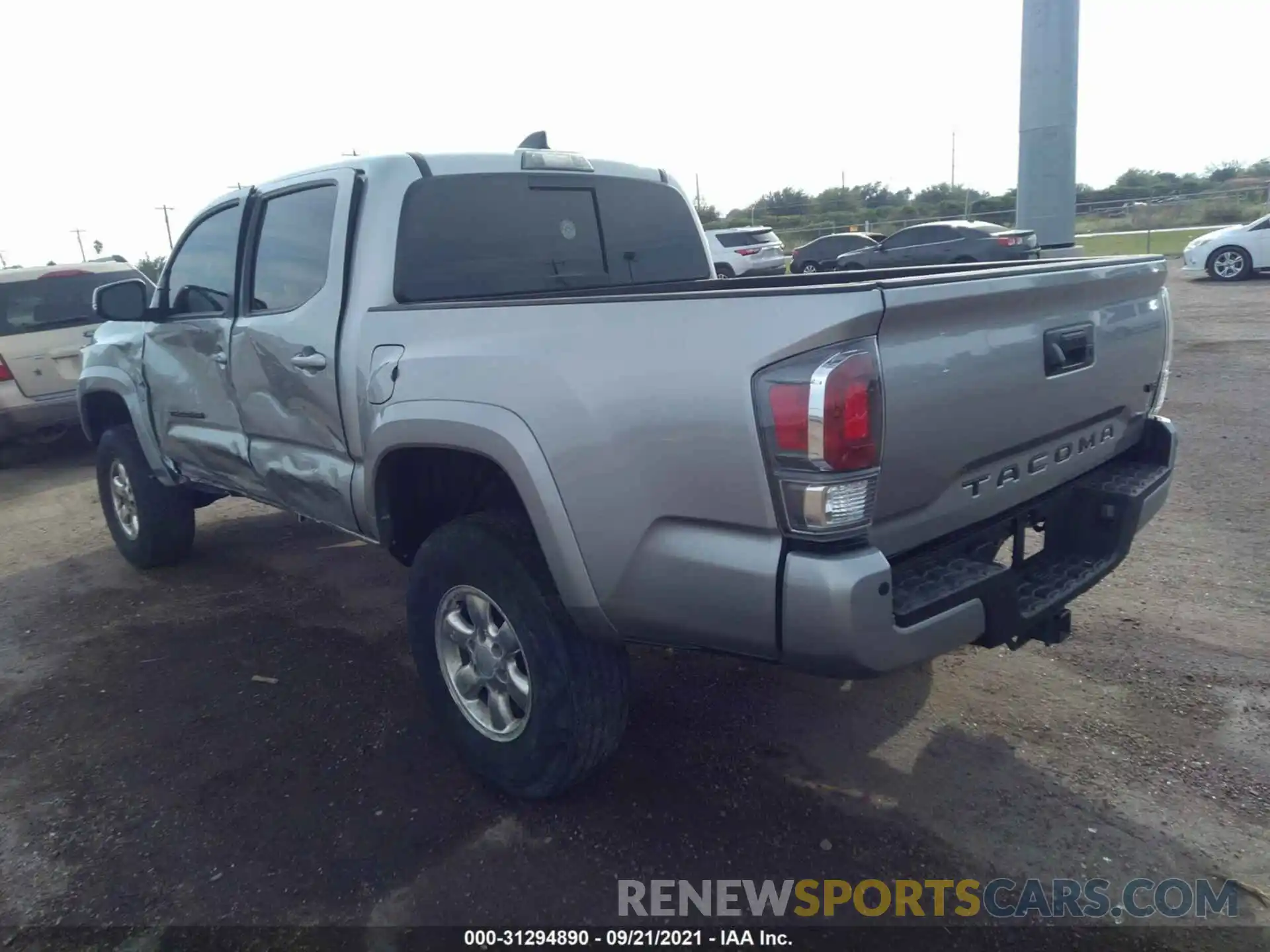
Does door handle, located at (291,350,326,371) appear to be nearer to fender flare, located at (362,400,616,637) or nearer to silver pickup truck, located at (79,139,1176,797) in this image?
silver pickup truck, located at (79,139,1176,797)

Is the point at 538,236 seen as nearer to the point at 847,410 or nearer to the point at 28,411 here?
the point at 847,410

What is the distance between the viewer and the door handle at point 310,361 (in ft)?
11.8

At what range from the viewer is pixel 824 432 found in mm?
2219

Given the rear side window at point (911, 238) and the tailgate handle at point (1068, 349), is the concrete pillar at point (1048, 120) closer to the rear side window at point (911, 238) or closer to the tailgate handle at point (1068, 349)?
the rear side window at point (911, 238)

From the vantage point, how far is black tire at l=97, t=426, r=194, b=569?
5.59 m

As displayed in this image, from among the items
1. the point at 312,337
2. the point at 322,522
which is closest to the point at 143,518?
the point at 322,522

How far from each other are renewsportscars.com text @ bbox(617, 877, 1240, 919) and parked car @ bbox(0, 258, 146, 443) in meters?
8.00

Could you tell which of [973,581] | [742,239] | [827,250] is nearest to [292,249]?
[973,581]

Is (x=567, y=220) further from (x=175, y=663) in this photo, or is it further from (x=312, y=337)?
(x=175, y=663)

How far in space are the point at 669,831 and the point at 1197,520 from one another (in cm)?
407

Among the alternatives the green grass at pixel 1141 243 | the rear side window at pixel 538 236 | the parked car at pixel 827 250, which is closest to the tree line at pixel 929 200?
the green grass at pixel 1141 243

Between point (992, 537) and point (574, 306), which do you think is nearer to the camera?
point (574, 306)

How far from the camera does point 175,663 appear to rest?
179 inches

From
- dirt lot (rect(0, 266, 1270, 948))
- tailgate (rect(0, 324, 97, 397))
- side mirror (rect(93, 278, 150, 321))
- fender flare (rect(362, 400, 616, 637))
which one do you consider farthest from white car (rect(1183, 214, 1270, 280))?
fender flare (rect(362, 400, 616, 637))
